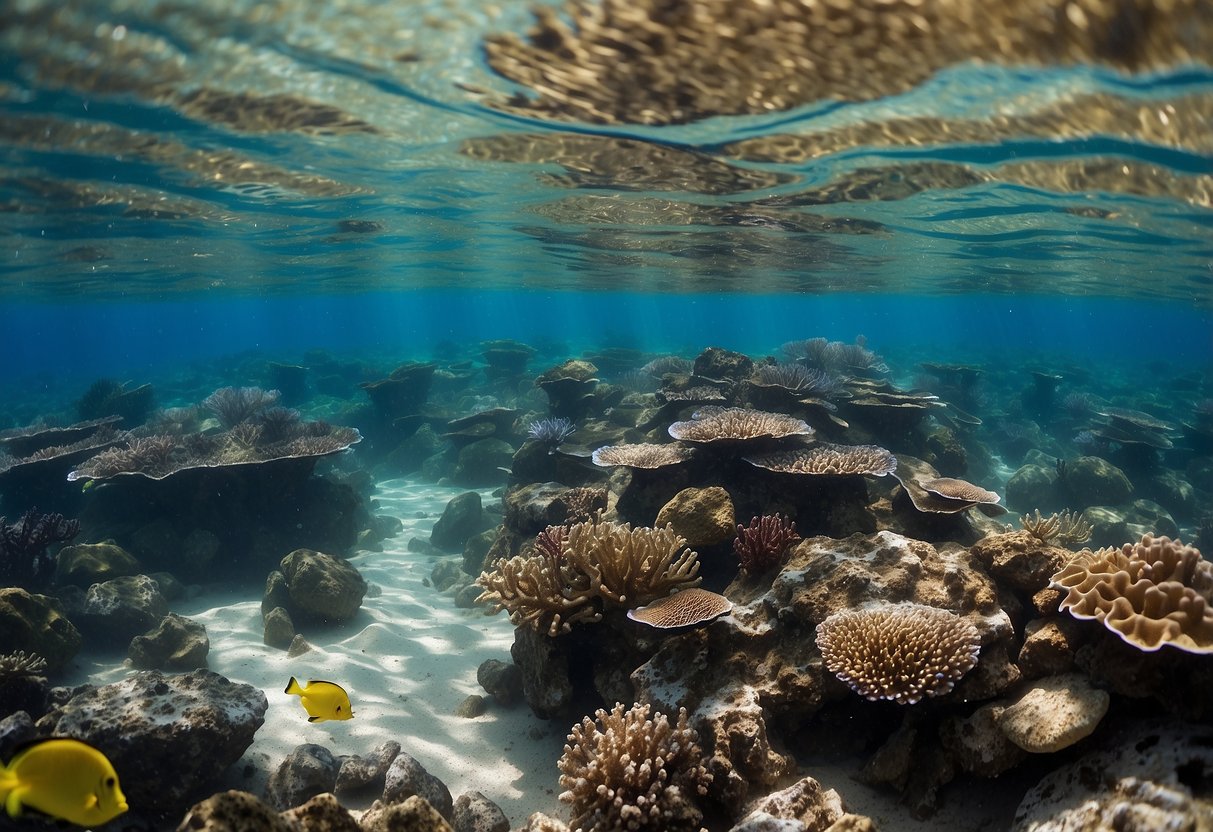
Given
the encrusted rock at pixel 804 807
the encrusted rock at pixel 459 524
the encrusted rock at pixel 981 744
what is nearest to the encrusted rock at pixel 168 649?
the encrusted rock at pixel 459 524

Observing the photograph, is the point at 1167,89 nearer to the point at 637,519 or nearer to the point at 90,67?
the point at 637,519

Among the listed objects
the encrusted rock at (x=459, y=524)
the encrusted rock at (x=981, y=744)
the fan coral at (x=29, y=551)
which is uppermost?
the encrusted rock at (x=981, y=744)

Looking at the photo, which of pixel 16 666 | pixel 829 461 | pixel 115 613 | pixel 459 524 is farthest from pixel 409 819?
pixel 459 524

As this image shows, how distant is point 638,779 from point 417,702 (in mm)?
3983

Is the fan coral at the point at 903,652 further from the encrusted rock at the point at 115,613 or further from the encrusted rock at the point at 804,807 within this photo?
the encrusted rock at the point at 115,613

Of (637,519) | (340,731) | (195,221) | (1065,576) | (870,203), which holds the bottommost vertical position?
(340,731)

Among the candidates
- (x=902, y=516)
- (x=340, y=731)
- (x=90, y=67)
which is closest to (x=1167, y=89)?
(x=902, y=516)

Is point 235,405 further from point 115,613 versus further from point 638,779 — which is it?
point 638,779

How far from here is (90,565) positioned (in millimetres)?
9539

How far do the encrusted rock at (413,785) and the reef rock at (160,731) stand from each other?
1646mm

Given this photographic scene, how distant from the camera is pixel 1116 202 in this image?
14438 millimetres

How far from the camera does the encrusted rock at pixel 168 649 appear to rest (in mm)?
7906

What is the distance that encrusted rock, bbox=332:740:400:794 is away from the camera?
5.42m

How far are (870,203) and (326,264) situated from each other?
2664 cm
